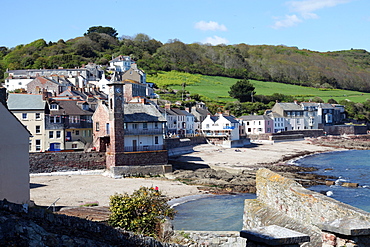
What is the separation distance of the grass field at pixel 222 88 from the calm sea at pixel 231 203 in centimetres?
6385

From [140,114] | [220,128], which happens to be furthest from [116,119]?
[220,128]

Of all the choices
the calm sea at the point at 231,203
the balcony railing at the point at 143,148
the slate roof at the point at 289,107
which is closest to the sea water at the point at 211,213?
the calm sea at the point at 231,203

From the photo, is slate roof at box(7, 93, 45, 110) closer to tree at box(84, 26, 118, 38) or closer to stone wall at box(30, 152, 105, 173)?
stone wall at box(30, 152, 105, 173)

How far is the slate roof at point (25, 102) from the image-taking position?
152ft

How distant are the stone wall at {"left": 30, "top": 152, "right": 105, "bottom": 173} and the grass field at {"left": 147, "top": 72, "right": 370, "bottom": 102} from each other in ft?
233

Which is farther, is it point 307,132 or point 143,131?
point 307,132

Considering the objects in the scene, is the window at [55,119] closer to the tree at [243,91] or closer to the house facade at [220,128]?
the house facade at [220,128]

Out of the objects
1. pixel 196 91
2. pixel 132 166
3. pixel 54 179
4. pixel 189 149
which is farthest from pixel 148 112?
pixel 196 91

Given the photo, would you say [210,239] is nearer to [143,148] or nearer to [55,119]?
[143,148]

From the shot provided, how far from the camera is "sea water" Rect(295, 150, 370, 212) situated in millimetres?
33200

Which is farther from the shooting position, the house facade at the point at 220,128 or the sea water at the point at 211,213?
the house facade at the point at 220,128

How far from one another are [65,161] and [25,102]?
34.9 feet

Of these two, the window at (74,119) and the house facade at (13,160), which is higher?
the window at (74,119)

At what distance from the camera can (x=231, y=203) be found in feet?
99.0
